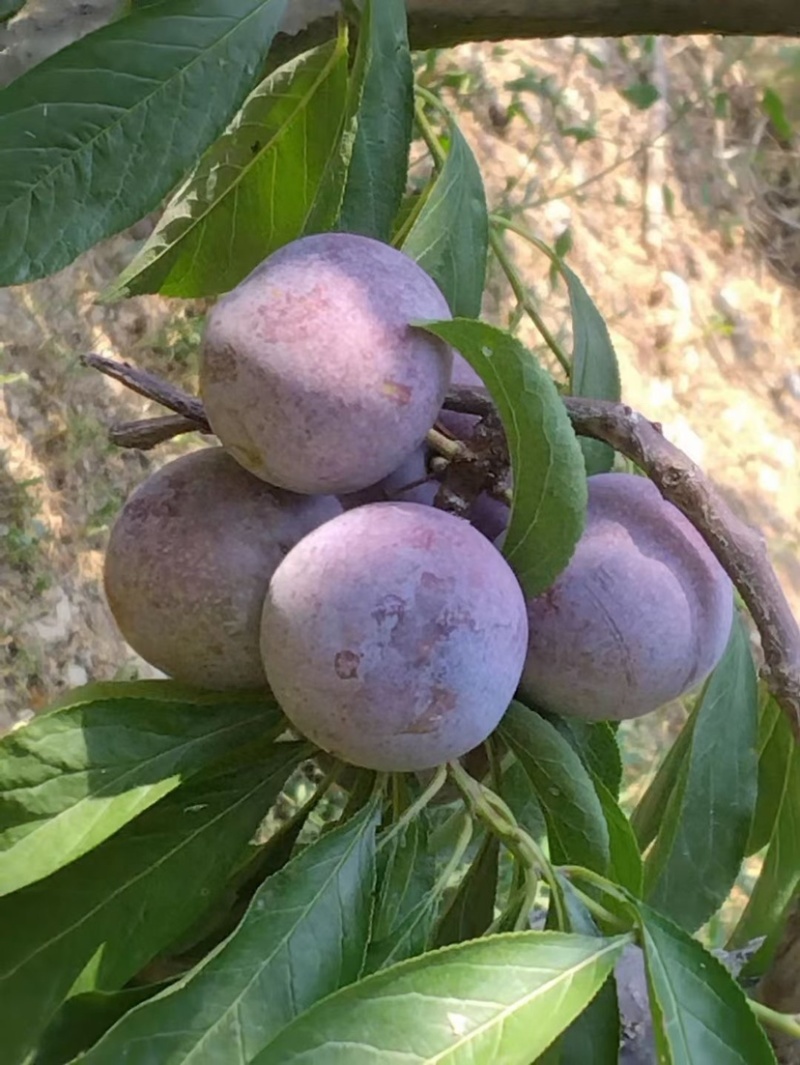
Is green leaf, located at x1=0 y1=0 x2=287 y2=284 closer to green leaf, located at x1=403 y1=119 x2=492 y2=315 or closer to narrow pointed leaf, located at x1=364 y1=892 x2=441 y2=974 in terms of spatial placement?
green leaf, located at x1=403 y1=119 x2=492 y2=315

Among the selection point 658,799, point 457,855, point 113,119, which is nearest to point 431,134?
point 113,119

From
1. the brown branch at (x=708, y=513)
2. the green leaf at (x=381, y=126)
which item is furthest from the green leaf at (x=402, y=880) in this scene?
the green leaf at (x=381, y=126)

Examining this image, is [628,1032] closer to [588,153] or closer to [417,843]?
[417,843]

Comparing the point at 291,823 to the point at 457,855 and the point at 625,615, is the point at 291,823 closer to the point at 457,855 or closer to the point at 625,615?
the point at 457,855

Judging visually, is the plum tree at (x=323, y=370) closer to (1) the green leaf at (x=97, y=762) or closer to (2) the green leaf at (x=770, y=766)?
(1) the green leaf at (x=97, y=762)

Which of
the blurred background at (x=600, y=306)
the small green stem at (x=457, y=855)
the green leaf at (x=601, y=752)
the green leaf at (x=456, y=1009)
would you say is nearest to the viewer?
the green leaf at (x=456, y=1009)

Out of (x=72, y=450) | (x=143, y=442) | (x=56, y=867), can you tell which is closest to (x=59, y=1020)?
(x=56, y=867)
